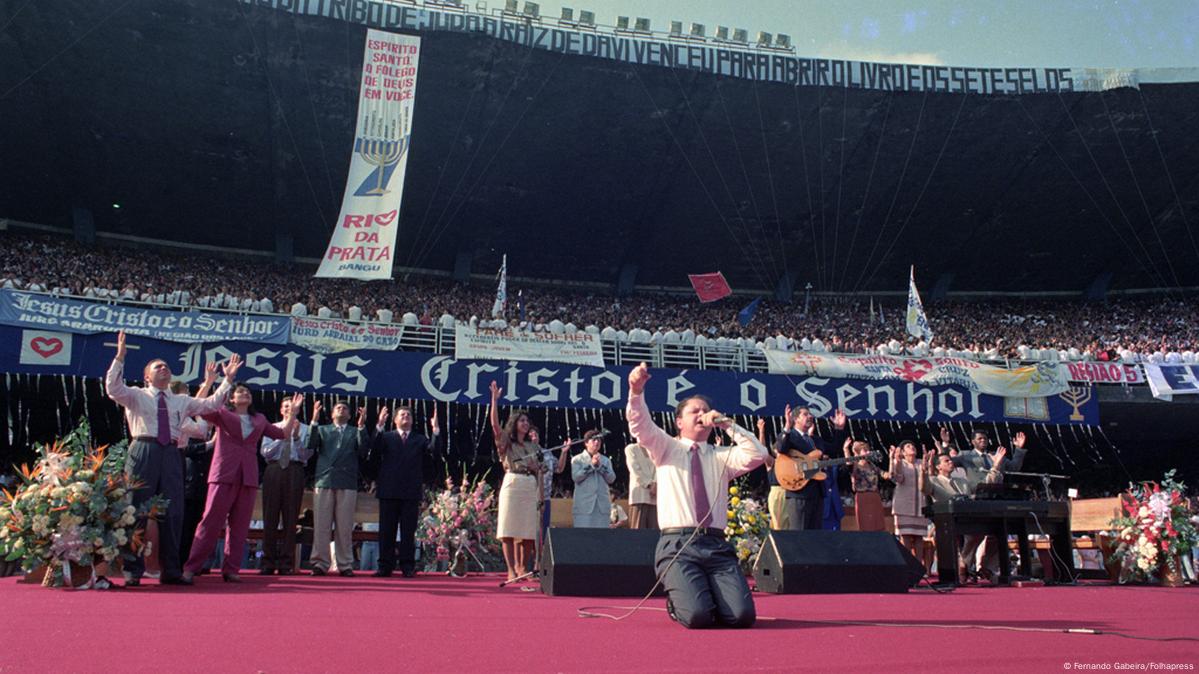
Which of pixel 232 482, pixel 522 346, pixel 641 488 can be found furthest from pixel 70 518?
pixel 522 346

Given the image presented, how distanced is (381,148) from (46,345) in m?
7.08

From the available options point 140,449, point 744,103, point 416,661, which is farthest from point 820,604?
point 744,103

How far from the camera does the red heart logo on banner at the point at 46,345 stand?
16.0 metres

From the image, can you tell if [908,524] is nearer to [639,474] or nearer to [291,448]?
[639,474]

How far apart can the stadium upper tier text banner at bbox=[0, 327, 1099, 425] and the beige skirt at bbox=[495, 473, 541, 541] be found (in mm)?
9744

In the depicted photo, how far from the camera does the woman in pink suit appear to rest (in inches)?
271

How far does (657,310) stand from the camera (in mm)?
29922

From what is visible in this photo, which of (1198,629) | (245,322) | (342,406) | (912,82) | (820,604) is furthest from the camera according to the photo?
(912,82)

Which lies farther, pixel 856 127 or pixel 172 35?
pixel 856 127

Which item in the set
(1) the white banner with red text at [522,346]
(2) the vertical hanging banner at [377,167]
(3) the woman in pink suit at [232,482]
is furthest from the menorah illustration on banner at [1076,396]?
(3) the woman in pink suit at [232,482]

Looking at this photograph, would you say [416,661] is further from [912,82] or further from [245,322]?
[912,82]

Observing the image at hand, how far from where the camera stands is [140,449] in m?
6.54

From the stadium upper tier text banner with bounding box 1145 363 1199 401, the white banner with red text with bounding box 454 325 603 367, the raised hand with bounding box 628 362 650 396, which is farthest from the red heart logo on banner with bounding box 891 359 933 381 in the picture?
the raised hand with bounding box 628 362 650 396

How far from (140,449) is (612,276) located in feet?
86.5
